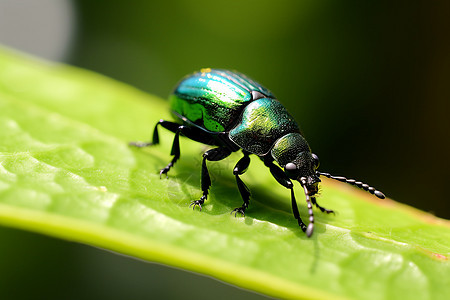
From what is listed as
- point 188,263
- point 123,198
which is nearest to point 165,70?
point 123,198

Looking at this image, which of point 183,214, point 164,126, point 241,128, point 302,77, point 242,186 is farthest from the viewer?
point 302,77

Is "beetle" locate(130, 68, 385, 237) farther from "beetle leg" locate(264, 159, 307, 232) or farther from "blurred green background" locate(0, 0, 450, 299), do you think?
"blurred green background" locate(0, 0, 450, 299)

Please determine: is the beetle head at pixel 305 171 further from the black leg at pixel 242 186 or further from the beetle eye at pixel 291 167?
the black leg at pixel 242 186

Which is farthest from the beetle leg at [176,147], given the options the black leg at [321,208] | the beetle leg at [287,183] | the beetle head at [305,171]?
the black leg at [321,208]

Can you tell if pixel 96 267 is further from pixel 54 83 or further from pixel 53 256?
pixel 54 83

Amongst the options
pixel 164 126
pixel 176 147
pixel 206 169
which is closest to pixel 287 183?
pixel 206 169

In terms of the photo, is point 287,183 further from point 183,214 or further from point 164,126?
point 164,126

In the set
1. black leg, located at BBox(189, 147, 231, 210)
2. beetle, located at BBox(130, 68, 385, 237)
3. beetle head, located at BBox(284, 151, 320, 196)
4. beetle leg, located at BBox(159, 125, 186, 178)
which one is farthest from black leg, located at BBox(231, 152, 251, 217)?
beetle leg, located at BBox(159, 125, 186, 178)

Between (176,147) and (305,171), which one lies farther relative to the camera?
(176,147)
